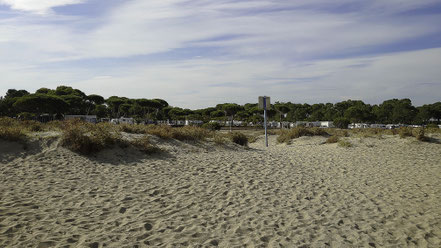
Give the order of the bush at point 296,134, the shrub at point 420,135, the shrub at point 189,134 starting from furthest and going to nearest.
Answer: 1. the bush at point 296,134
2. the shrub at point 420,135
3. the shrub at point 189,134

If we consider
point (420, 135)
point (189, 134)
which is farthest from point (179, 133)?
point (420, 135)

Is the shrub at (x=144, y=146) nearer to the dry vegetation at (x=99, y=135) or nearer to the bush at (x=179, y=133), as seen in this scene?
the dry vegetation at (x=99, y=135)

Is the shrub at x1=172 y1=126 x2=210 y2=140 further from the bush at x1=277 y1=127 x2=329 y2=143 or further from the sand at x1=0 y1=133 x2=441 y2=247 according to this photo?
the bush at x1=277 y1=127 x2=329 y2=143

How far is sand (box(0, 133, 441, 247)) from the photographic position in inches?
187

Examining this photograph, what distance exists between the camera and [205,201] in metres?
6.48

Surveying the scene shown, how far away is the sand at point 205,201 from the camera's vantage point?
4.76 metres

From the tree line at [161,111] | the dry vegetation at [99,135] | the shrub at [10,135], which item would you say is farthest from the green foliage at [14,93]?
the shrub at [10,135]

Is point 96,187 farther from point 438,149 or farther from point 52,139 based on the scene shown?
point 438,149

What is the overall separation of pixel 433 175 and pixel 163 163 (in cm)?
870

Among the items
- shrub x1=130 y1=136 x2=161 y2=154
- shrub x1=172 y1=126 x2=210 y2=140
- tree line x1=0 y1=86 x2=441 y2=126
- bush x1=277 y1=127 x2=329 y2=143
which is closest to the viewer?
shrub x1=130 y1=136 x2=161 y2=154

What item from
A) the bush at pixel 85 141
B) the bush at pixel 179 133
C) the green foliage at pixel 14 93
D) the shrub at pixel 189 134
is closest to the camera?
the bush at pixel 85 141

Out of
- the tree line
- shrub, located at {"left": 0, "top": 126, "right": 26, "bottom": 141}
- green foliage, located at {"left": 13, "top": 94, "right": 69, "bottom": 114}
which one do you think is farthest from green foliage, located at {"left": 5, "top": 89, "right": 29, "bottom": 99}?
shrub, located at {"left": 0, "top": 126, "right": 26, "bottom": 141}

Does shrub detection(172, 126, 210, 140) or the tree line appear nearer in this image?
shrub detection(172, 126, 210, 140)

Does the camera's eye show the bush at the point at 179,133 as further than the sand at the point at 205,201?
Yes
